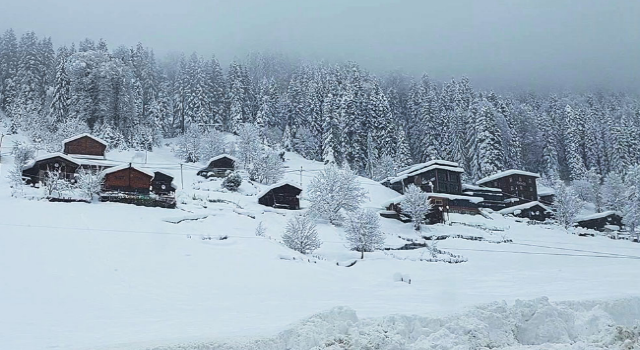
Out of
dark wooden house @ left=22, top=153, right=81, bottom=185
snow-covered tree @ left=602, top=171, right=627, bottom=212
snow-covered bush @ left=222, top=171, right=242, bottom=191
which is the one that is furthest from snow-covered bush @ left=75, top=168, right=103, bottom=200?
snow-covered tree @ left=602, top=171, right=627, bottom=212

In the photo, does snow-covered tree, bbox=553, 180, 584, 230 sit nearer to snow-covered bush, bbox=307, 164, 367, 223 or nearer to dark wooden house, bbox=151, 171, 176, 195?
snow-covered bush, bbox=307, 164, 367, 223

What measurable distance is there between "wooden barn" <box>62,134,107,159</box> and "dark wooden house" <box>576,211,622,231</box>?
63.9 meters

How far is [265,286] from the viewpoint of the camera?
707 inches

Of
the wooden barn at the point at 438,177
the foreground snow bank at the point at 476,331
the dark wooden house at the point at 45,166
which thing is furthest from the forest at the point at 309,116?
the foreground snow bank at the point at 476,331

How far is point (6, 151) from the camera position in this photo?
5959 cm

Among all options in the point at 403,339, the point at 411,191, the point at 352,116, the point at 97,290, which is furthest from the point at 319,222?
the point at 352,116

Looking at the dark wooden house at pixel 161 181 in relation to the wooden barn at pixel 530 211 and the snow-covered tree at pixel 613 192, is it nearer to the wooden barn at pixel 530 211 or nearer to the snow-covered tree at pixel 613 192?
the wooden barn at pixel 530 211

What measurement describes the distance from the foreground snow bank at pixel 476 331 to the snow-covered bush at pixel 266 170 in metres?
51.5

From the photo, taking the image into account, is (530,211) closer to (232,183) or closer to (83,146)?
(232,183)

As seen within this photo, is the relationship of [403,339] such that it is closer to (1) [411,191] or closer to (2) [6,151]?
(1) [411,191]

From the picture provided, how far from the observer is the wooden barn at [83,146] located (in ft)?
189

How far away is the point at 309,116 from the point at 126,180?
58976 mm

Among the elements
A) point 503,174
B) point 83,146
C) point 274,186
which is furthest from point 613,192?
point 83,146

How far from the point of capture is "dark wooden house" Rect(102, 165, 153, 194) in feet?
132
